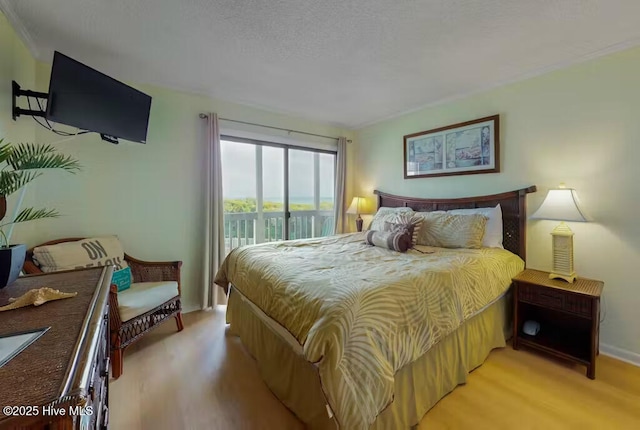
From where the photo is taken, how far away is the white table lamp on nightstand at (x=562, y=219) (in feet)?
6.82

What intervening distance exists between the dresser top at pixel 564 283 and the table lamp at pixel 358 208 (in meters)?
2.14

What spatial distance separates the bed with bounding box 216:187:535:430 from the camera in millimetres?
1160

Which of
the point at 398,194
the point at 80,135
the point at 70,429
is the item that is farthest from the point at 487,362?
the point at 80,135

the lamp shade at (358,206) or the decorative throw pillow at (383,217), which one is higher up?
the lamp shade at (358,206)

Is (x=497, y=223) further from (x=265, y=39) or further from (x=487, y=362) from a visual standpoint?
(x=265, y=39)

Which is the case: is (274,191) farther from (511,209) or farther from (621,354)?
(621,354)

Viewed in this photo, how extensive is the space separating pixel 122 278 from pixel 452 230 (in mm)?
3010

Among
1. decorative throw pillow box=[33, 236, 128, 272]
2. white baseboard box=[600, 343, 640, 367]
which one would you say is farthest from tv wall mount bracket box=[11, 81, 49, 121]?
white baseboard box=[600, 343, 640, 367]

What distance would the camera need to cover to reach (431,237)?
105 inches

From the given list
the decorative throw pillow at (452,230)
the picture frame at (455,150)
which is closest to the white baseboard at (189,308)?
the decorative throw pillow at (452,230)

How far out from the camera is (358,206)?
4027 mm

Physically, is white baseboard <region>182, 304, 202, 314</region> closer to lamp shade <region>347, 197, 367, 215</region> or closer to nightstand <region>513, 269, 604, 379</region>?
lamp shade <region>347, 197, 367, 215</region>

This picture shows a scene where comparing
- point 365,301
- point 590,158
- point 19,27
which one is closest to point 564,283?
point 590,158

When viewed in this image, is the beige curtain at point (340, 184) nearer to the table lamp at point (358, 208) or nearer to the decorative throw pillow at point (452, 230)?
the table lamp at point (358, 208)
